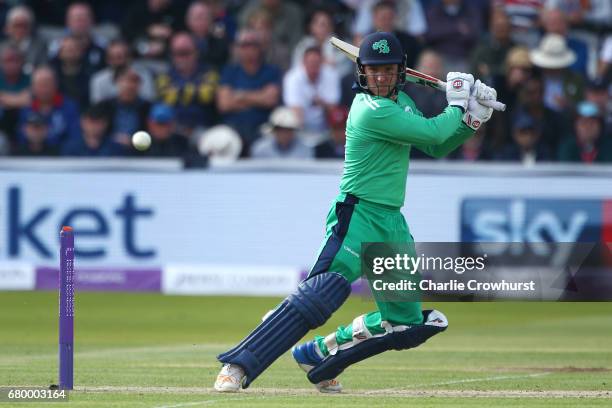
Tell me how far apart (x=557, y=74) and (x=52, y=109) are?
6.53m

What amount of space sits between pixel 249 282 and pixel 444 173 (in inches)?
99.3

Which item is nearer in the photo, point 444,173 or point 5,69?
point 444,173

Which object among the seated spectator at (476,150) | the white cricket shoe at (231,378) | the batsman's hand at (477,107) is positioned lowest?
the white cricket shoe at (231,378)

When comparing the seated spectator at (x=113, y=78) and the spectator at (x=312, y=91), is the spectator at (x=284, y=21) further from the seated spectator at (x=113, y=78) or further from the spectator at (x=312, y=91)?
the seated spectator at (x=113, y=78)

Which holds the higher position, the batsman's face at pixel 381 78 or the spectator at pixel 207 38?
the batsman's face at pixel 381 78

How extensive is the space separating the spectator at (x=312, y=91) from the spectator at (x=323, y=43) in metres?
0.24

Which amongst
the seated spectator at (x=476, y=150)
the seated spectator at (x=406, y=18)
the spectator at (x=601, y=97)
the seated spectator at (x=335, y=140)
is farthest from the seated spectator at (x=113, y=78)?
the spectator at (x=601, y=97)

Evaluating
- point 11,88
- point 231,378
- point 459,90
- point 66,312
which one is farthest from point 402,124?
point 11,88

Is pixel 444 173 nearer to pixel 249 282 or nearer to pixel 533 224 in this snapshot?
pixel 533 224

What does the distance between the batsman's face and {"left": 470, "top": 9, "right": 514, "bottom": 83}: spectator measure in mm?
9640

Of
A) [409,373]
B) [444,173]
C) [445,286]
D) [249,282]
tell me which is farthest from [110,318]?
[445,286]

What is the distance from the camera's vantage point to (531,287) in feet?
30.3

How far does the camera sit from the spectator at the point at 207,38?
62.4 ft

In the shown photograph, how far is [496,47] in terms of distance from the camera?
60.7ft
